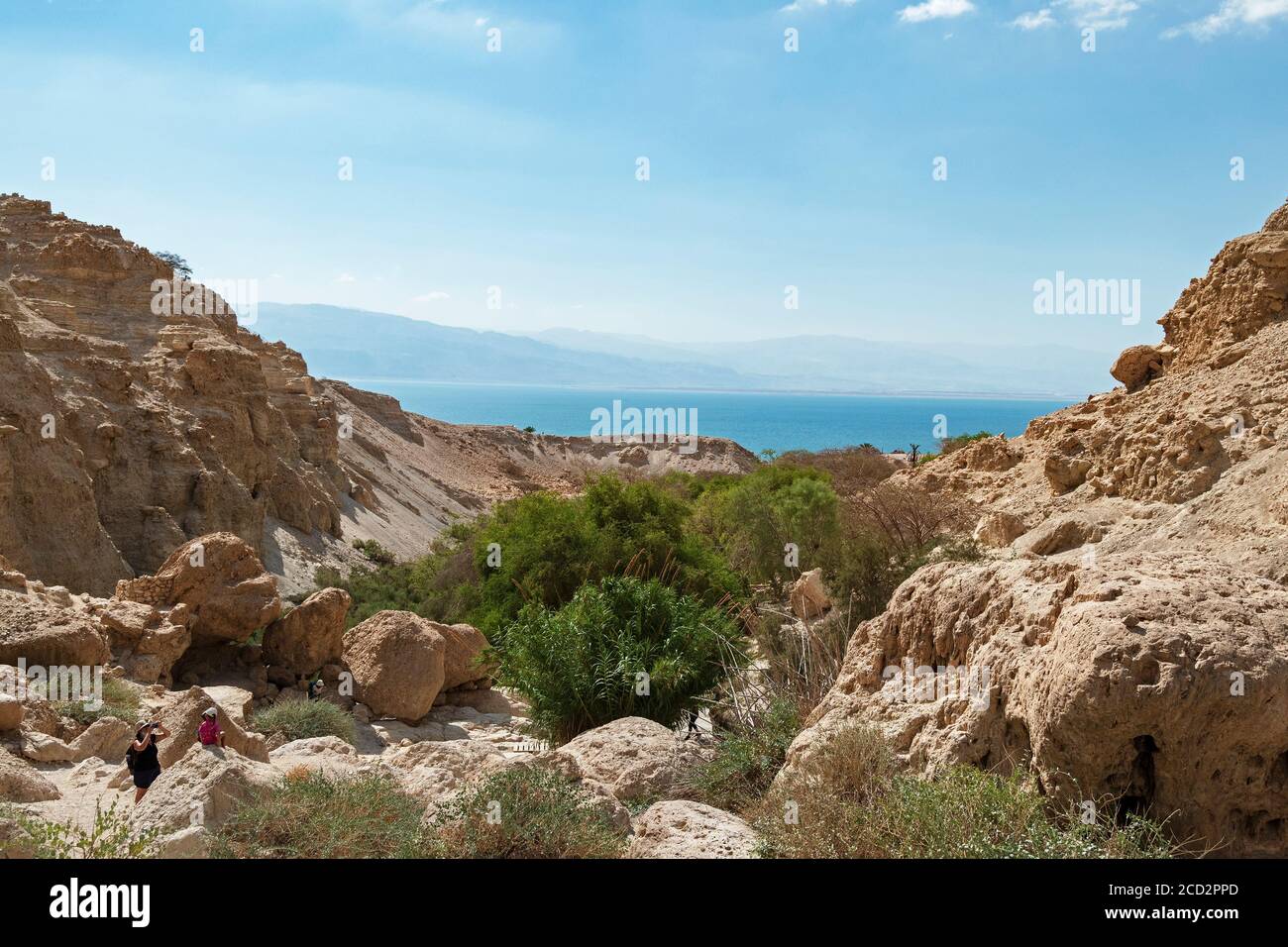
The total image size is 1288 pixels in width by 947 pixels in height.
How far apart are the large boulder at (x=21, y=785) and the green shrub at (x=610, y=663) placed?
168 inches

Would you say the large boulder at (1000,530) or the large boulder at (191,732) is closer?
the large boulder at (191,732)

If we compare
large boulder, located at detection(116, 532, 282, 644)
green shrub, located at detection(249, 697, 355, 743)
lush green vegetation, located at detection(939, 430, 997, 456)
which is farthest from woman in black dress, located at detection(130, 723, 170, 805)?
lush green vegetation, located at detection(939, 430, 997, 456)

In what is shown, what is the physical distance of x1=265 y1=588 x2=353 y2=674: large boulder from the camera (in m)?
13.3

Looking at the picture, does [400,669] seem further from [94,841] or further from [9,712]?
[94,841]

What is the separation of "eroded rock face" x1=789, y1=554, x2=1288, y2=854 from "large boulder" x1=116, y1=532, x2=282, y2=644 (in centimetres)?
1014

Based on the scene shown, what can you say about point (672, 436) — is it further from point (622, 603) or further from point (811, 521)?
point (622, 603)

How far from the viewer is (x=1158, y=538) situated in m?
10.2

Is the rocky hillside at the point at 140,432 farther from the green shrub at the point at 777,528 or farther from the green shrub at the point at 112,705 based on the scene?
the green shrub at the point at 777,528

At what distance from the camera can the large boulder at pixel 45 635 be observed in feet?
33.6

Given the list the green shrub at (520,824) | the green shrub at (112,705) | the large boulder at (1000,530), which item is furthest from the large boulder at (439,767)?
the large boulder at (1000,530)

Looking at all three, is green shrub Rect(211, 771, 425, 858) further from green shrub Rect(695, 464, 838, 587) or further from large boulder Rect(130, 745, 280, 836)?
green shrub Rect(695, 464, 838, 587)

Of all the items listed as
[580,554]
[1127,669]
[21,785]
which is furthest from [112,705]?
[1127,669]
